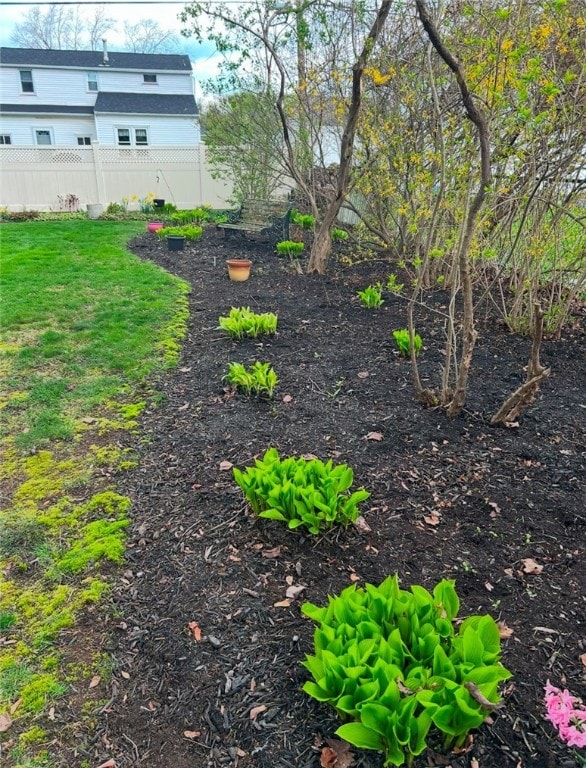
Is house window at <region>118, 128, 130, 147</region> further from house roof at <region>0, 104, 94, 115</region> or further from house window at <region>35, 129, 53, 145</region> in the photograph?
house window at <region>35, 129, 53, 145</region>

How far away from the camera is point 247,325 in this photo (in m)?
4.85

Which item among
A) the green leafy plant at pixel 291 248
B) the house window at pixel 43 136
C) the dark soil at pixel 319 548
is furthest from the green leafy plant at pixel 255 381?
the house window at pixel 43 136

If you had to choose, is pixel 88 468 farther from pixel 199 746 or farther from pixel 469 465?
pixel 469 465

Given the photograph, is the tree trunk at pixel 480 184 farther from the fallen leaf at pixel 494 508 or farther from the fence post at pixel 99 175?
the fence post at pixel 99 175

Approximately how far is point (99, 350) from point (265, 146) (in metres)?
7.39

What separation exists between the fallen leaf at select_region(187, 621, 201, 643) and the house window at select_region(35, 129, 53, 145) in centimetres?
2847

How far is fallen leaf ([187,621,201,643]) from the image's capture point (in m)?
1.92

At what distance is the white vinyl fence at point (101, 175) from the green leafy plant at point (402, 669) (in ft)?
51.8

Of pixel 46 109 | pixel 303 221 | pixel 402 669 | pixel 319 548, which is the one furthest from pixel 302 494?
pixel 46 109

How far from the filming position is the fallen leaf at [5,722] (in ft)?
5.46

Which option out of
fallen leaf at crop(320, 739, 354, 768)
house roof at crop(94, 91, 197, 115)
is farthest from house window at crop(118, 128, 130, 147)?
fallen leaf at crop(320, 739, 354, 768)

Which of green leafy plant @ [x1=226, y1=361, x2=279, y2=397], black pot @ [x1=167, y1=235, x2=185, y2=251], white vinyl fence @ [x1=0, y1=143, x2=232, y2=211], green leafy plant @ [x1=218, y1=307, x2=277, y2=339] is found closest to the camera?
green leafy plant @ [x1=226, y1=361, x2=279, y2=397]

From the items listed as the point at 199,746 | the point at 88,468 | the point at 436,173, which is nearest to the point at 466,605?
the point at 199,746

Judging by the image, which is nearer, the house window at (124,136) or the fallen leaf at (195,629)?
the fallen leaf at (195,629)
